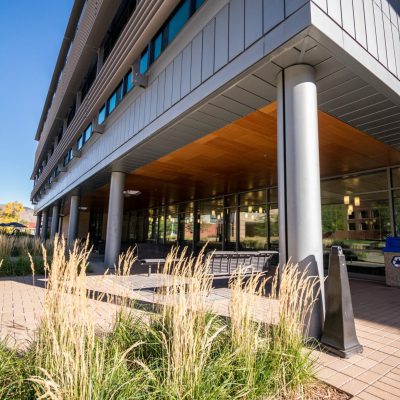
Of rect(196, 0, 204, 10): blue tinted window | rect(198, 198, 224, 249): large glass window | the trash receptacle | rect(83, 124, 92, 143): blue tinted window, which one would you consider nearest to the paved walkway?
the trash receptacle

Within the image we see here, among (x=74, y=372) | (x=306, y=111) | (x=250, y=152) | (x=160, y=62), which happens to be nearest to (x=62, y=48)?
(x=160, y=62)

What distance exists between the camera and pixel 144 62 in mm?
7695

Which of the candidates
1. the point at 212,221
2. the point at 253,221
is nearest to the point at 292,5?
the point at 253,221

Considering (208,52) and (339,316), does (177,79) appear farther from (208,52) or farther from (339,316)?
(339,316)

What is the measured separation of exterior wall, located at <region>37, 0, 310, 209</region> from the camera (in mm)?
3666

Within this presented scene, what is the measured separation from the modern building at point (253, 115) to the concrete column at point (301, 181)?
14 millimetres

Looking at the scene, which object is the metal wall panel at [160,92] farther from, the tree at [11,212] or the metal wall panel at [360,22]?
the tree at [11,212]

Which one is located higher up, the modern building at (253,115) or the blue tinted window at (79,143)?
the blue tinted window at (79,143)

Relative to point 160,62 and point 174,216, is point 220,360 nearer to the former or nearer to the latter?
point 160,62

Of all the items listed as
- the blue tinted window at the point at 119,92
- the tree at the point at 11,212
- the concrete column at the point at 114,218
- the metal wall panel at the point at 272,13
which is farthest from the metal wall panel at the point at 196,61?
the tree at the point at 11,212

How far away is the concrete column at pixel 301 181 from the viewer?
10.9ft

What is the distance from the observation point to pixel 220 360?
2.06m

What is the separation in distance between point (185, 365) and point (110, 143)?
8.71 metres

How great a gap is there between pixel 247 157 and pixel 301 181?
5.08 meters
